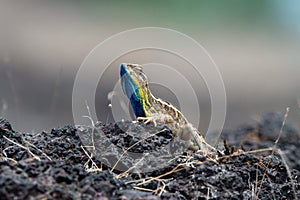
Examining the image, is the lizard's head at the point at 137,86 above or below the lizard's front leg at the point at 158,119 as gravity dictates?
above

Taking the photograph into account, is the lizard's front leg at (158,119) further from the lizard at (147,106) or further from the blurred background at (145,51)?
the blurred background at (145,51)

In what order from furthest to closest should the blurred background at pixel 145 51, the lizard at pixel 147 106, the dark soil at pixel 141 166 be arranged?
the blurred background at pixel 145 51 < the lizard at pixel 147 106 < the dark soil at pixel 141 166

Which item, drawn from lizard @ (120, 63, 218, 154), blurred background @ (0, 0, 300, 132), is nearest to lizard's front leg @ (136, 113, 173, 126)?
lizard @ (120, 63, 218, 154)

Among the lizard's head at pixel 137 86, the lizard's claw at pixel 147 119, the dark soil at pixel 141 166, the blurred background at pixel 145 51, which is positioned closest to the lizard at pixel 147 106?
the lizard's head at pixel 137 86

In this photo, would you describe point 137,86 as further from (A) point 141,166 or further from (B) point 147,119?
(A) point 141,166

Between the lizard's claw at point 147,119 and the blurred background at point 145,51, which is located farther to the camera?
the blurred background at point 145,51

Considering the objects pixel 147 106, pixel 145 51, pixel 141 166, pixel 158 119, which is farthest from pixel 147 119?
pixel 145 51

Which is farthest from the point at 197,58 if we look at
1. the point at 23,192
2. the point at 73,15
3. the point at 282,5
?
the point at 23,192
